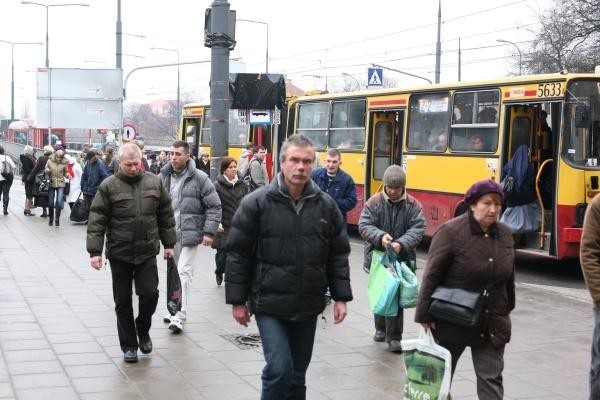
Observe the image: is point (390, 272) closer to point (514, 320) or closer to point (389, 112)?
point (514, 320)

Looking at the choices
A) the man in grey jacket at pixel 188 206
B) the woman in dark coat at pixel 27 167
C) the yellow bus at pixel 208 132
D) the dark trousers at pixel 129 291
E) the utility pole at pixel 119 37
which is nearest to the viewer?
the dark trousers at pixel 129 291

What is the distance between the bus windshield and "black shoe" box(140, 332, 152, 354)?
24.8ft

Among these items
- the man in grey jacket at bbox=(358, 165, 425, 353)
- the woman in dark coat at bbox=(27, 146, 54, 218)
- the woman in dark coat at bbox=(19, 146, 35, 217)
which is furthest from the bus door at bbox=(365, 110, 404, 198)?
the man in grey jacket at bbox=(358, 165, 425, 353)

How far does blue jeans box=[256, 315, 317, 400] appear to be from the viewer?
4.77 metres

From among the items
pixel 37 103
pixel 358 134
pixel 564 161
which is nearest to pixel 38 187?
pixel 358 134

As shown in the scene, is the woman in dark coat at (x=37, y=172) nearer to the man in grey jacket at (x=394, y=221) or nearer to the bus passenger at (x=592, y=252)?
the man in grey jacket at (x=394, y=221)

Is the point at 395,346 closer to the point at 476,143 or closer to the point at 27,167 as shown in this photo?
the point at 476,143

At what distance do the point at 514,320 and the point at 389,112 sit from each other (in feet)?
27.7

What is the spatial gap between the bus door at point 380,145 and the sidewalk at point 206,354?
647 centimetres

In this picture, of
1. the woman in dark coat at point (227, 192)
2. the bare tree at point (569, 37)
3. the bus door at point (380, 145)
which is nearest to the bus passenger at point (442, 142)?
the bus door at point (380, 145)

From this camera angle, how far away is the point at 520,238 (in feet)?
44.5

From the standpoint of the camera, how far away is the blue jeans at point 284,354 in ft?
15.7

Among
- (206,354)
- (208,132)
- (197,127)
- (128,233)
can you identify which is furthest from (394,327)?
(197,127)

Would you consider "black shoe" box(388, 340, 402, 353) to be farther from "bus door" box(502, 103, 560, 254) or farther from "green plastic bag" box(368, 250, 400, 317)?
"bus door" box(502, 103, 560, 254)
